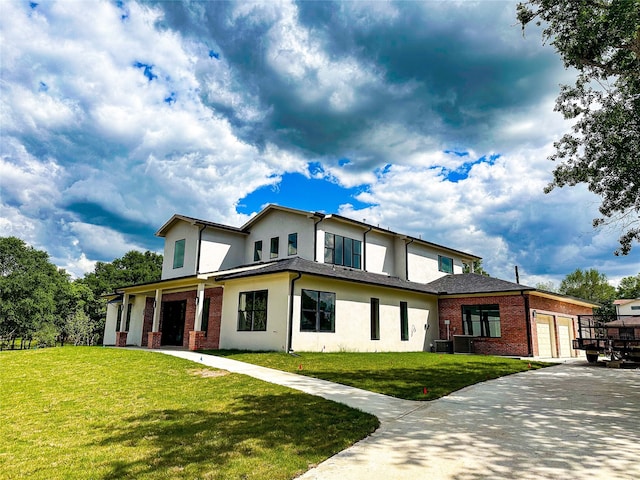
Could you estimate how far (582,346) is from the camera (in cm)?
1800

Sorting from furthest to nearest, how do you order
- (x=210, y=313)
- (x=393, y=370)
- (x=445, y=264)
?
(x=445, y=264) < (x=210, y=313) < (x=393, y=370)

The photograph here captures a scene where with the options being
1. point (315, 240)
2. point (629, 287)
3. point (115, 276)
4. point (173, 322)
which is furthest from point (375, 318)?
point (629, 287)

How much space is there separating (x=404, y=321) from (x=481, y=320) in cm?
437

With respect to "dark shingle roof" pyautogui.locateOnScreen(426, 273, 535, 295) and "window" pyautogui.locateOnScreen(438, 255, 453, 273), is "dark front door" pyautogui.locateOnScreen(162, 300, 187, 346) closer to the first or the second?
"dark shingle roof" pyautogui.locateOnScreen(426, 273, 535, 295)

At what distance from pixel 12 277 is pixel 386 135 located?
163 feet

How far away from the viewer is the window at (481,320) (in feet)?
69.6

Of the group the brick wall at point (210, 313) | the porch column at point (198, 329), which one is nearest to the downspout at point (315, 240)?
the brick wall at point (210, 313)

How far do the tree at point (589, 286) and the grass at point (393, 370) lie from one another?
55819 mm

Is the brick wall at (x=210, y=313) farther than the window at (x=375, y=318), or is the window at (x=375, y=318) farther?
the window at (x=375, y=318)

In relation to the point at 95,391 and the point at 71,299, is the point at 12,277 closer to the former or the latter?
the point at 71,299

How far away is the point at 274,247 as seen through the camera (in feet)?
75.3

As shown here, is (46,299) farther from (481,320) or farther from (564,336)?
(564,336)

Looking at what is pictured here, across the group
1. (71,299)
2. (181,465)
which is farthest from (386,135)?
(71,299)

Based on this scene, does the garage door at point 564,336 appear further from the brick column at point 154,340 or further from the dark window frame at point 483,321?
the brick column at point 154,340
